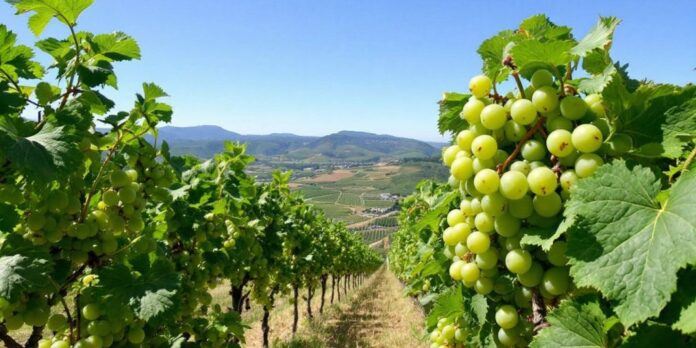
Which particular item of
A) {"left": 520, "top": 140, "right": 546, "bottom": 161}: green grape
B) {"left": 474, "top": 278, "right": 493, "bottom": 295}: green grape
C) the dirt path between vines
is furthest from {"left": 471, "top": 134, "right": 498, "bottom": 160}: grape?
the dirt path between vines

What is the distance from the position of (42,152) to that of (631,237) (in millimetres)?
2402

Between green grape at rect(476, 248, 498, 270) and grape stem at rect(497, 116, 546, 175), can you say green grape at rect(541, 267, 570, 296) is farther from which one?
grape stem at rect(497, 116, 546, 175)

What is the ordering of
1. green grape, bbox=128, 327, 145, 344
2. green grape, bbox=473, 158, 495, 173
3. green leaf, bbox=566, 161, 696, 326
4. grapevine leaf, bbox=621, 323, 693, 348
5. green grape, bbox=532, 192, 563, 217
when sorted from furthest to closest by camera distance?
green grape, bbox=128, 327, 145, 344
green grape, bbox=473, 158, 495, 173
green grape, bbox=532, 192, 563, 217
grapevine leaf, bbox=621, 323, 693, 348
green leaf, bbox=566, 161, 696, 326

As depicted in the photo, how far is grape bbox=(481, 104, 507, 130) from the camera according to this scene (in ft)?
5.68

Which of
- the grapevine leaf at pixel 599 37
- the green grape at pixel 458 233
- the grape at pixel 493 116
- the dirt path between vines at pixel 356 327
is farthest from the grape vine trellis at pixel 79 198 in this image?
the dirt path between vines at pixel 356 327

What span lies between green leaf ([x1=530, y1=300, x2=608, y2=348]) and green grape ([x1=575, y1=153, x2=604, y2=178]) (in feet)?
1.53

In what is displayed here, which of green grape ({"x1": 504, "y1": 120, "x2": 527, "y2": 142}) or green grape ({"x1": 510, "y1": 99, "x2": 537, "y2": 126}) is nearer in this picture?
green grape ({"x1": 510, "y1": 99, "x2": 537, "y2": 126})

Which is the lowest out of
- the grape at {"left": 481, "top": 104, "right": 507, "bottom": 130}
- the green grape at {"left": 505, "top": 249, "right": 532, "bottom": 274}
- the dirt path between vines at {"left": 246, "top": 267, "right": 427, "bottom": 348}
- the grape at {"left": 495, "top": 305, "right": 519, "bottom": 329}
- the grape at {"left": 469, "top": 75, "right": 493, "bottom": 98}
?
the dirt path between vines at {"left": 246, "top": 267, "right": 427, "bottom": 348}

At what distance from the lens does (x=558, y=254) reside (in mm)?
1589

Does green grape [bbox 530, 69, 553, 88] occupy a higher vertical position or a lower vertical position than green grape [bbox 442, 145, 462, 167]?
higher

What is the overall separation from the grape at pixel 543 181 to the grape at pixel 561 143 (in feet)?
0.29

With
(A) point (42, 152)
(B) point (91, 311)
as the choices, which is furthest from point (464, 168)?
(B) point (91, 311)

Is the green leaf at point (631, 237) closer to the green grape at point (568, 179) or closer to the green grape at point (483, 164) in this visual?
the green grape at point (568, 179)

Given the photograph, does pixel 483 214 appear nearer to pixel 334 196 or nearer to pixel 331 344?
pixel 331 344
